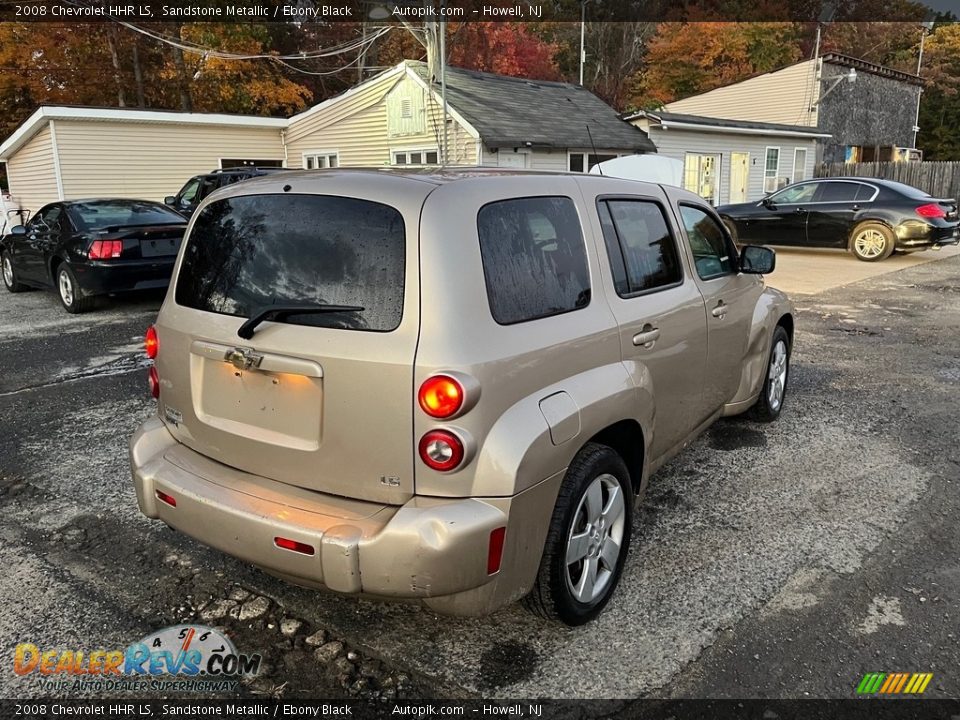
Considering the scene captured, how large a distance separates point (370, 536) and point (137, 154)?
2032 centimetres

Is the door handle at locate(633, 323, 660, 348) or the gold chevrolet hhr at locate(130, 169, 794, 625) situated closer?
the gold chevrolet hhr at locate(130, 169, 794, 625)

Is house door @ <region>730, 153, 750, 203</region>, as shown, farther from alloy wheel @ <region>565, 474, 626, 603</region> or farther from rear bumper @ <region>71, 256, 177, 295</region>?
alloy wheel @ <region>565, 474, 626, 603</region>

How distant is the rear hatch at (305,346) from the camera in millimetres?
2359

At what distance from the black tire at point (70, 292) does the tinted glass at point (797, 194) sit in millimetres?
13232

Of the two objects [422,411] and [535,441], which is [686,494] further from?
[422,411]

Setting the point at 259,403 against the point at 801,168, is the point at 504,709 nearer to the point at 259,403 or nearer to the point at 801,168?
the point at 259,403

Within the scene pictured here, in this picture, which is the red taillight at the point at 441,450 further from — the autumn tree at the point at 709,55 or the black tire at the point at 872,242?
the autumn tree at the point at 709,55

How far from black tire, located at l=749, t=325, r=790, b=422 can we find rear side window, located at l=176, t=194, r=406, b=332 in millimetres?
3259

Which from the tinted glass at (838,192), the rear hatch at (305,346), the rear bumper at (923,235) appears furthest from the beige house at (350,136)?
the rear hatch at (305,346)

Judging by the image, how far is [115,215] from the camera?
965 centimetres

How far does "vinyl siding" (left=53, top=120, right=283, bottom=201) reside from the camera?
18625 millimetres

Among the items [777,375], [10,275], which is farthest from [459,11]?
[777,375]

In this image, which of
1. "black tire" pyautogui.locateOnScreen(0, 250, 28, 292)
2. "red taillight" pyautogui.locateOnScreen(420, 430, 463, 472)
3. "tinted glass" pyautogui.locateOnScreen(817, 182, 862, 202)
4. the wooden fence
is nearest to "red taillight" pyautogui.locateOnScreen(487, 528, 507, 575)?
"red taillight" pyautogui.locateOnScreen(420, 430, 463, 472)

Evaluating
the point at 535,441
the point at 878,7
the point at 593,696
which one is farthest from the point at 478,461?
the point at 878,7
